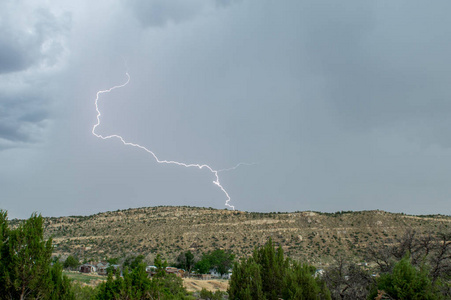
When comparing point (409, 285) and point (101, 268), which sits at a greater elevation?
point (409, 285)

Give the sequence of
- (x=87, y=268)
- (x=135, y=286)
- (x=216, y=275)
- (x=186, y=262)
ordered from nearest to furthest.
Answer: (x=135, y=286) → (x=87, y=268) → (x=186, y=262) → (x=216, y=275)

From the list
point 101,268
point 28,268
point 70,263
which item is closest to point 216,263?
point 101,268

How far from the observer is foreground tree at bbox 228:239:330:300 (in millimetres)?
17734

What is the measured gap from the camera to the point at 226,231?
74.4 m

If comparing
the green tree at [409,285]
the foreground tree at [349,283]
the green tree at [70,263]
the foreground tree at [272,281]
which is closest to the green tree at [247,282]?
the foreground tree at [272,281]

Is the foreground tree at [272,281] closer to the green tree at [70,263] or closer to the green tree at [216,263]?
the green tree at [216,263]

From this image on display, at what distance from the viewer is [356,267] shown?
22172 mm

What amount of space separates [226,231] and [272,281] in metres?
55.4

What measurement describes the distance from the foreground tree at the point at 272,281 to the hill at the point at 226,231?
4182cm

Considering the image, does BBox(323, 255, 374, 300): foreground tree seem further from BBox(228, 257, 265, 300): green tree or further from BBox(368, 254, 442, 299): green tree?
BBox(228, 257, 265, 300): green tree

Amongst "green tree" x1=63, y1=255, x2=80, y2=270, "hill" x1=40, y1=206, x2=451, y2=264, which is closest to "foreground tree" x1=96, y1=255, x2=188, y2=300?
"green tree" x1=63, y1=255, x2=80, y2=270

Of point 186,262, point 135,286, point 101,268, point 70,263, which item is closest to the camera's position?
point 135,286

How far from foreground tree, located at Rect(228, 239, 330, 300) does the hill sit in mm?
41823

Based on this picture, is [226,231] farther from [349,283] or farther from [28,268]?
[28,268]
